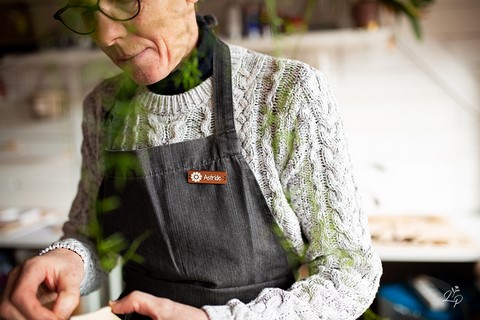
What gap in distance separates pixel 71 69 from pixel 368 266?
6.70 feet

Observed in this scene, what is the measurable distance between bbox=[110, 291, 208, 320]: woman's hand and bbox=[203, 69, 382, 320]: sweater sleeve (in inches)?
3.4

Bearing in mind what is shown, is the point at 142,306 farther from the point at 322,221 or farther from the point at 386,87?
the point at 386,87

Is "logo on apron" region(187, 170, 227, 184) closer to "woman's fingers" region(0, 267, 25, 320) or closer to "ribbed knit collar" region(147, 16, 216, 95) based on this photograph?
"ribbed knit collar" region(147, 16, 216, 95)

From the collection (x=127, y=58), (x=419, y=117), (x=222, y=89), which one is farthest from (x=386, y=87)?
(x=127, y=58)

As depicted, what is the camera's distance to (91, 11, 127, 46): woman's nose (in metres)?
0.35

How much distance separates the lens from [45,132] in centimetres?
240

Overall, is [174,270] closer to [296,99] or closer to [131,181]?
[131,181]

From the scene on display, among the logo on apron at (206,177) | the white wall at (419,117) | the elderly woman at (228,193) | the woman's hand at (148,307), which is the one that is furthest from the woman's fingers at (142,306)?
the white wall at (419,117)

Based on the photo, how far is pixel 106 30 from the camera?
14.2 inches

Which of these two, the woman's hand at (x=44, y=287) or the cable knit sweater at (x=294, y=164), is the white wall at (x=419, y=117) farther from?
the woman's hand at (x=44, y=287)

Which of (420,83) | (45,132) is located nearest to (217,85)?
(420,83)

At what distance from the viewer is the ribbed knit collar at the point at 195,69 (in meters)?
0.58

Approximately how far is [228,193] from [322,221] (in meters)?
0.11

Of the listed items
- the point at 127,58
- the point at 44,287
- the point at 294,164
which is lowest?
the point at 44,287
